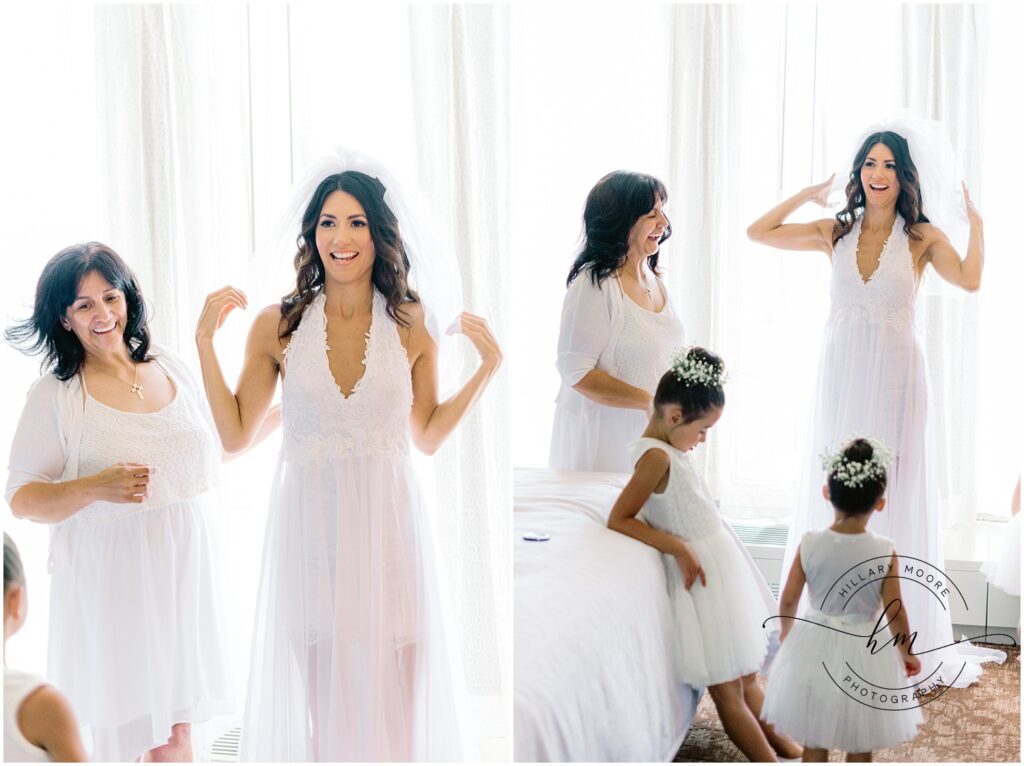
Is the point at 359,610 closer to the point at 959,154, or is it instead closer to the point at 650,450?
the point at 650,450

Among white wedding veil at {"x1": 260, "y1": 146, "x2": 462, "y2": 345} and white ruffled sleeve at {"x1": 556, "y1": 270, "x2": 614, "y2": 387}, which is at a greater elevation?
white wedding veil at {"x1": 260, "y1": 146, "x2": 462, "y2": 345}

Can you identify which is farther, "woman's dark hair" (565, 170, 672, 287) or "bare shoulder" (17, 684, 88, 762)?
"woman's dark hair" (565, 170, 672, 287)

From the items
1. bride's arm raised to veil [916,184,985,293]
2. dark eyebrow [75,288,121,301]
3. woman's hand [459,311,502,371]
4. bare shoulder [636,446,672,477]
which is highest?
bride's arm raised to veil [916,184,985,293]

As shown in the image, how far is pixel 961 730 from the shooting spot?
177 cm

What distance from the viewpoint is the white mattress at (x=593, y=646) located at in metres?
1.68

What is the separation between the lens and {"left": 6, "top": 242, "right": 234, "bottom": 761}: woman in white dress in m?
1.72

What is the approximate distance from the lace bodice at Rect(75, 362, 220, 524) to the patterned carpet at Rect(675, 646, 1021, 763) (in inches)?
39.6

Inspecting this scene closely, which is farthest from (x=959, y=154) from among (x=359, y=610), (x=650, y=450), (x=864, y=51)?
(x=359, y=610)

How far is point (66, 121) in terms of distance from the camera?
6.21ft

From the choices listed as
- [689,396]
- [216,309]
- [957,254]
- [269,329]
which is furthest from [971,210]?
[216,309]

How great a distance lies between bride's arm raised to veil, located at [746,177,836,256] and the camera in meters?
1.76

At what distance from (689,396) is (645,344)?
122mm

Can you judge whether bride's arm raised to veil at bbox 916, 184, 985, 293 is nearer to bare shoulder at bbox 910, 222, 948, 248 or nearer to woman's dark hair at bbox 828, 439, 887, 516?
bare shoulder at bbox 910, 222, 948, 248

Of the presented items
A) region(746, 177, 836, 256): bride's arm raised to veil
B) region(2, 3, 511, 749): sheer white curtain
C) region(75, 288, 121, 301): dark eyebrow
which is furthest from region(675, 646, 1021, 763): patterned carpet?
region(75, 288, 121, 301): dark eyebrow
